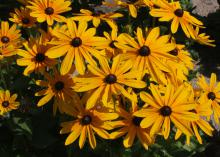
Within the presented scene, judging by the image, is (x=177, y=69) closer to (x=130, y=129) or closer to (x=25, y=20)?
(x=130, y=129)

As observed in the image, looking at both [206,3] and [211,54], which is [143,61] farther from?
[206,3]

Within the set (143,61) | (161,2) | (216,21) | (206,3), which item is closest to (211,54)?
(216,21)

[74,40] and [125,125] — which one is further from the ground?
[74,40]

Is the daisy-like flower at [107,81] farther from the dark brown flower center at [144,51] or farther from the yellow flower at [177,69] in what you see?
the yellow flower at [177,69]

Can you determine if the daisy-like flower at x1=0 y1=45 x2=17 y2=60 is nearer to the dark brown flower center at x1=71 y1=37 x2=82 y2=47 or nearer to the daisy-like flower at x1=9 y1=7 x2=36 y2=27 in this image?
the daisy-like flower at x1=9 y1=7 x2=36 y2=27

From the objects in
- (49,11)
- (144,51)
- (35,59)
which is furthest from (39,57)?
(144,51)

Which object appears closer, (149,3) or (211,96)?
(149,3)
